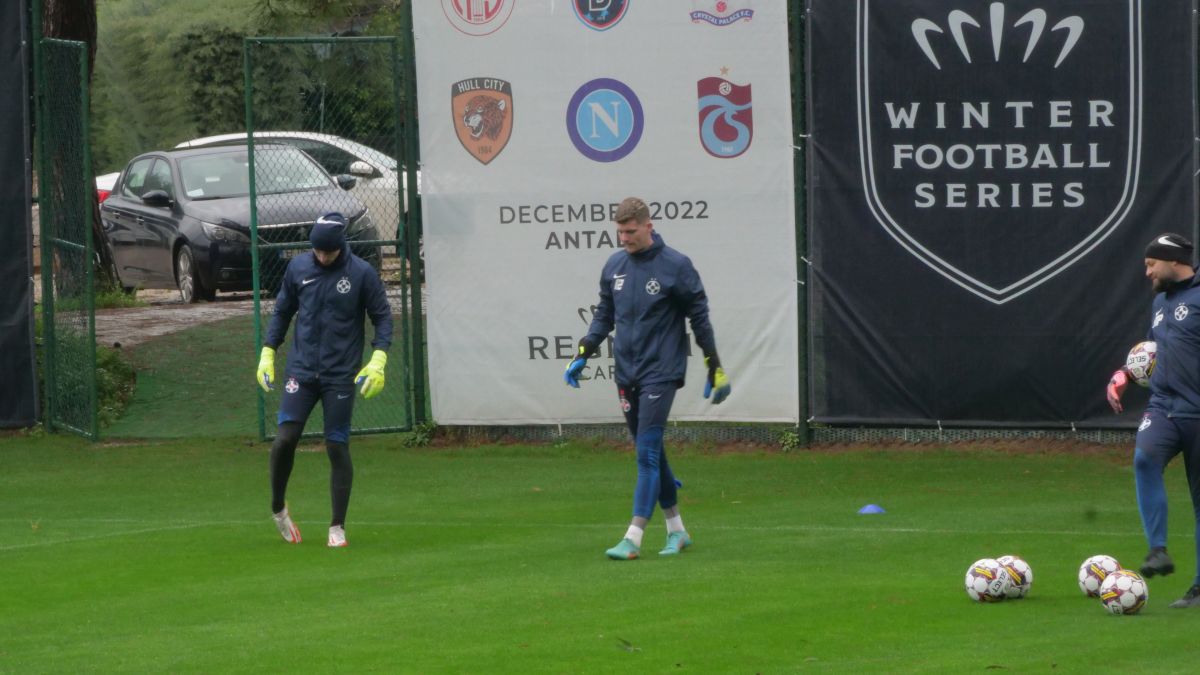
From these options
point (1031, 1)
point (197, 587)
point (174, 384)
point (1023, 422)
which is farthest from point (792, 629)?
point (174, 384)

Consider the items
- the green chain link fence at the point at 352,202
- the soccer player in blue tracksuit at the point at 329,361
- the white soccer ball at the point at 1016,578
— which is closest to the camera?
the white soccer ball at the point at 1016,578

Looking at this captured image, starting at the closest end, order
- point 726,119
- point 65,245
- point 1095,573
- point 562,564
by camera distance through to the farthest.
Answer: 1. point 1095,573
2. point 562,564
3. point 726,119
4. point 65,245

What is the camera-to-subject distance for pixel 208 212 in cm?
1980

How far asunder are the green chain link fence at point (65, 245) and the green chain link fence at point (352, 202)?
147 centimetres

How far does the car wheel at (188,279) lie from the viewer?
20.0m

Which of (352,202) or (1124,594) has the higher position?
(352,202)

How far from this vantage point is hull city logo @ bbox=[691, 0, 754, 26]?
14.1m

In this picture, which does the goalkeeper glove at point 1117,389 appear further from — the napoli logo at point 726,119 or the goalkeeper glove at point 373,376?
the napoli logo at point 726,119

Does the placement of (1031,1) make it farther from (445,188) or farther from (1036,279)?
(445,188)

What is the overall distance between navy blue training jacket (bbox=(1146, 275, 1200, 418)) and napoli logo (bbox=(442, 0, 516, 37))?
747 centimetres

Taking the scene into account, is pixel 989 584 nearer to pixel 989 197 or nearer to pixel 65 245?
pixel 989 197

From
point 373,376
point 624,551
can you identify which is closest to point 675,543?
point 624,551

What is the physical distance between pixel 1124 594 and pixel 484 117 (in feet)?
26.5

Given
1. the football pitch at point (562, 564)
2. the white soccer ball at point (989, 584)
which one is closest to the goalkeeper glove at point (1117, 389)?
the football pitch at point (562, 564)
